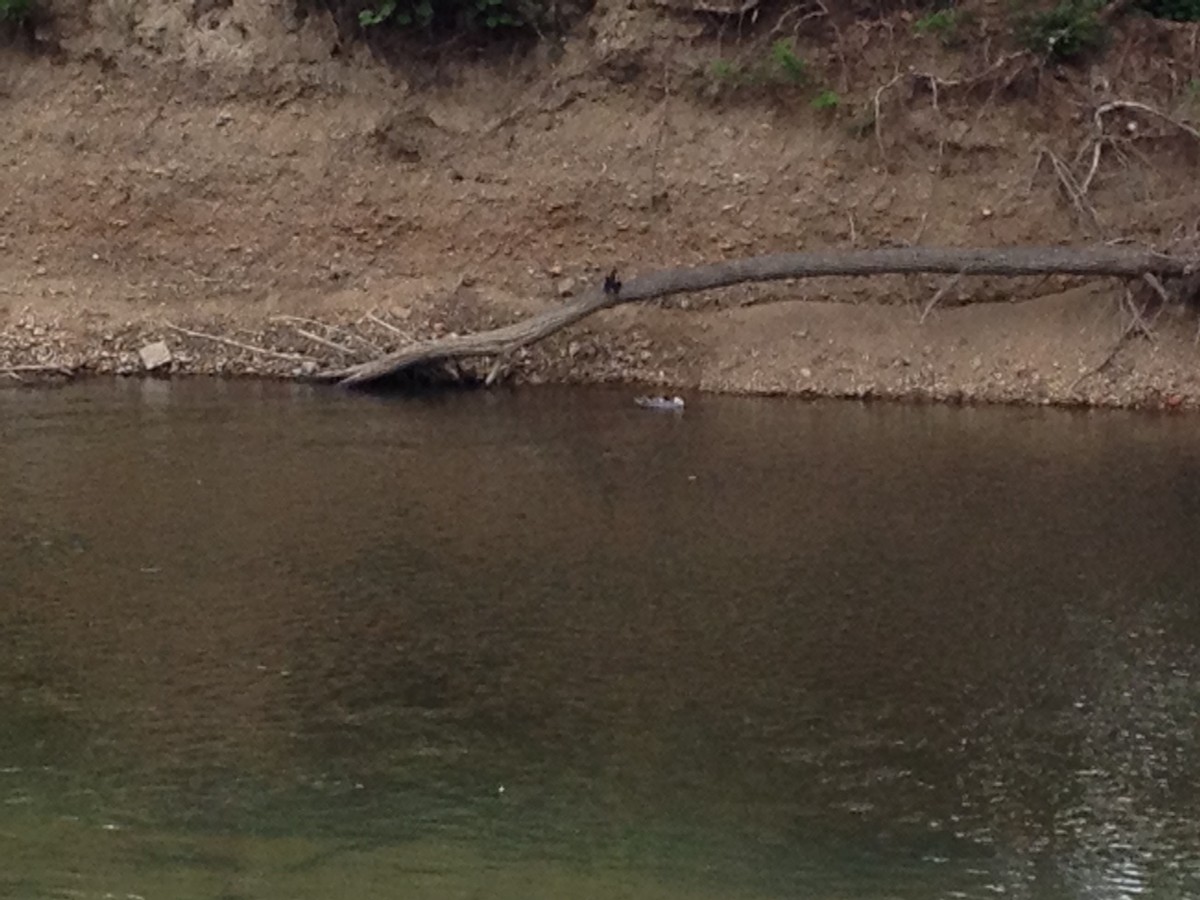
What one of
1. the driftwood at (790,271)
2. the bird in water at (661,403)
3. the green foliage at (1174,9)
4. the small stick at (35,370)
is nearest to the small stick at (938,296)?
the driftwood at (790,271)

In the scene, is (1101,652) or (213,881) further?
(1101,652)

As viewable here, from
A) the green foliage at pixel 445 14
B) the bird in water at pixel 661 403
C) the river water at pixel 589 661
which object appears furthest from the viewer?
the green foliage at pixel 445 14

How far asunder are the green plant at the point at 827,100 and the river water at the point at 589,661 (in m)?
4.03

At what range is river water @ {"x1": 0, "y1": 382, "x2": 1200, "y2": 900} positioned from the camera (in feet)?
23.0

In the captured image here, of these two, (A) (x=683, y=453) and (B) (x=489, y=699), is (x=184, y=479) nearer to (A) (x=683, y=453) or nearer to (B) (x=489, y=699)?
(A) (x=683, y=453)

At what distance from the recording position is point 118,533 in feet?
36.4

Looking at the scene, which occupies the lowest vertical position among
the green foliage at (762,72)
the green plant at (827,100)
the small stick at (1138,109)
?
the small stick at (1138,109)


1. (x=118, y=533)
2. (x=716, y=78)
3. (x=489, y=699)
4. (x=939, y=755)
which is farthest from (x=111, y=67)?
(x=939, y=755)

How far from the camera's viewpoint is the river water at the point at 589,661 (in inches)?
276

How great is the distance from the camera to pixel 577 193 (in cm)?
1734

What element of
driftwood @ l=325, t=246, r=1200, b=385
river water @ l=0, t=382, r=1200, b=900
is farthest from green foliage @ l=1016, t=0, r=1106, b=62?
river water @ l=0, t=382, r=1200, b=900

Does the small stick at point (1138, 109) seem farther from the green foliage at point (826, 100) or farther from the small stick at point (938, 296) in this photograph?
the green foliage at point (826, 100)

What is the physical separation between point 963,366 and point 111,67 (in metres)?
8.85

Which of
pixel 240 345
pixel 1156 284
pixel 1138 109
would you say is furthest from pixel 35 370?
pixel 1138 109
